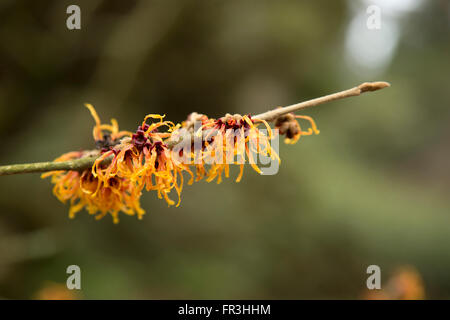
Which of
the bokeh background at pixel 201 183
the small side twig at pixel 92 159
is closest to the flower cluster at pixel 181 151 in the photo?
the small side twig at pixel 92 159

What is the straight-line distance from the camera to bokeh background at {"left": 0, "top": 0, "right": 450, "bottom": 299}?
13.2ft

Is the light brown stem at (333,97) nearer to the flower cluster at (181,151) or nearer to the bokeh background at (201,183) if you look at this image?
the flower cluster at (181,151)

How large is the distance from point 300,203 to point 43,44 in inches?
165

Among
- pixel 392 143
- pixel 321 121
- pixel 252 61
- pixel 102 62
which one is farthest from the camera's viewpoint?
pixel 392 143

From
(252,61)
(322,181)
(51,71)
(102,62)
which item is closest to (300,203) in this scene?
(322,181)

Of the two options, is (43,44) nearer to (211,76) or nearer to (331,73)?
(211,76)

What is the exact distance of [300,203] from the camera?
572 cm

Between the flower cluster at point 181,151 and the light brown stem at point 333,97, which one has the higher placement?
the light brown stem at point 333,97

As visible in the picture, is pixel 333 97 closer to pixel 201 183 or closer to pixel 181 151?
pixel 181 151

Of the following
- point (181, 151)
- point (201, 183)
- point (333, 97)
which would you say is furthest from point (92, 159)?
point (201, 183)

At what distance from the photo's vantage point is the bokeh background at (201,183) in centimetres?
403

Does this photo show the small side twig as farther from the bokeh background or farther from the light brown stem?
the bokeh background

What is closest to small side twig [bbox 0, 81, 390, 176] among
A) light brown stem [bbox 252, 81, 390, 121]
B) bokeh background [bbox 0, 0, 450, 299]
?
light brown stem [bbox 252, 81, 390, 121]

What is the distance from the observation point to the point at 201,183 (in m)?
5.23
